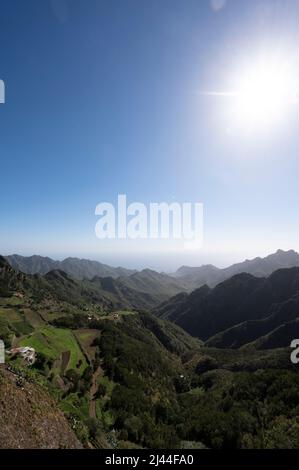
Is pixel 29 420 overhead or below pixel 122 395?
overhead

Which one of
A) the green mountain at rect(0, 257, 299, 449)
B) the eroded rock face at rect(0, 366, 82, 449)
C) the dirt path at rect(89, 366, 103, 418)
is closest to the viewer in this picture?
the eroded rock face at rect(0, 366, 82, 449)

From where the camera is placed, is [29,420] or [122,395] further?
[122,395]

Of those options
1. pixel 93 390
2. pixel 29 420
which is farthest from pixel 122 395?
pixel 29 420

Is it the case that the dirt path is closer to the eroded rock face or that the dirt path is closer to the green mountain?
the green mountain

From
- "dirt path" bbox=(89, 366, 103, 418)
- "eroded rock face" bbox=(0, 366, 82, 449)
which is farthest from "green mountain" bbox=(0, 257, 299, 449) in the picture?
"dirt path" bbox=(89, 366, 103, 418)

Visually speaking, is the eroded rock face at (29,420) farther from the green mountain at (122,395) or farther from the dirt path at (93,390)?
the dirt path at (93,390)

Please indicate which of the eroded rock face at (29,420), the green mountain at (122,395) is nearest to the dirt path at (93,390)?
the green mountain at (122,395)

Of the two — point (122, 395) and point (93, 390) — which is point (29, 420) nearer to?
point (93, 390)
